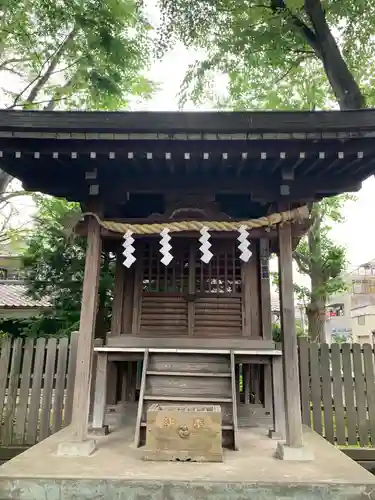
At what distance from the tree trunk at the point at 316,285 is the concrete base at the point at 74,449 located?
819cm

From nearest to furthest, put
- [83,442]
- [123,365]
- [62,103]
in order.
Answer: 1. [83,442]
2. [123,365]
3. [62,103]

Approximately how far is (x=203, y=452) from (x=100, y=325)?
185 inches

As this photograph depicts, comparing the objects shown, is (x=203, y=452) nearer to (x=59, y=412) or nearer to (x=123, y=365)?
(x=123, y=365)

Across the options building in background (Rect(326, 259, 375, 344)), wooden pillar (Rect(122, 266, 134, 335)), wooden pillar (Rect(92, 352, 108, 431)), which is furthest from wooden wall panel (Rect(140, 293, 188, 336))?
building in background (Rect(326, 259, 375, 344))

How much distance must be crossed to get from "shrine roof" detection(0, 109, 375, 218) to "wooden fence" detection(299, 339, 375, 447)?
103 inches

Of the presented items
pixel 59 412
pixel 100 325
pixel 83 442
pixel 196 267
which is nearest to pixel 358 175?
pixel 196 267

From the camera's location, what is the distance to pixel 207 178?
4004 mm

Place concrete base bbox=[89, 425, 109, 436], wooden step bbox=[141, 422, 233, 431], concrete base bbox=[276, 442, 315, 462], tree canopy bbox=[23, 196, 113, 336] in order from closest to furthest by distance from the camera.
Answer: concrete base bbox=[276, 442, 315, 462] → wooden step bbox=[141, 422, 233, 431] → concrete base bbox=[89, 425, 109, 436] → tree canopy bbox=[23, 196, 113, 336]

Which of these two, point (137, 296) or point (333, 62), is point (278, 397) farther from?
point (333, 62)

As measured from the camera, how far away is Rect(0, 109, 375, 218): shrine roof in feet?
10.4

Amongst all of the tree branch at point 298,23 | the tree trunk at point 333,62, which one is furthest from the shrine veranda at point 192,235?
the tree branch at point 298,23

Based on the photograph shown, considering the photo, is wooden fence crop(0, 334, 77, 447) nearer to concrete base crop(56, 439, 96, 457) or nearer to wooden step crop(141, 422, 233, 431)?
concrete base crop(56, 439, 96, 457)

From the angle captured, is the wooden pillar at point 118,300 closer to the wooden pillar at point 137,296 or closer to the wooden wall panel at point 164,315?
the wooden pillar at point 137,296

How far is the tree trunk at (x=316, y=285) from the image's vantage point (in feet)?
34.0
